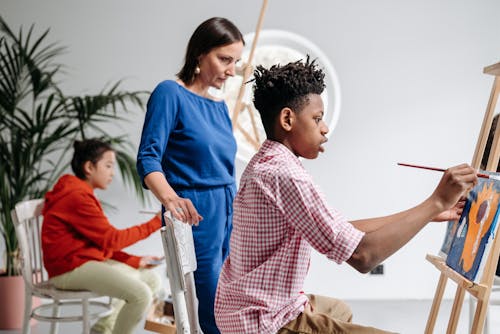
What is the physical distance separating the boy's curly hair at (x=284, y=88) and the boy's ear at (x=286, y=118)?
0.04 ft

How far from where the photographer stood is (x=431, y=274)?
438 cm

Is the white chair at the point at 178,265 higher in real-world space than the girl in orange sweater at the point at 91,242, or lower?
higher

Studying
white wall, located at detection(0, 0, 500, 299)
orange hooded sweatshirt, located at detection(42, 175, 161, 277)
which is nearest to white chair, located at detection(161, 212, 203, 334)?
orange hooded sweatshirt, located at detection(42, 175, 161, 277)

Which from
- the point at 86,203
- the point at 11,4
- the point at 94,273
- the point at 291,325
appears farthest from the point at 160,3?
the point at 291,325

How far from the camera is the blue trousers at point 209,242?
1872 mm

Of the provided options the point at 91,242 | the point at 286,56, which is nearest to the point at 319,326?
the point at 91,242

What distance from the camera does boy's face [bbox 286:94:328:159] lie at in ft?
4.87

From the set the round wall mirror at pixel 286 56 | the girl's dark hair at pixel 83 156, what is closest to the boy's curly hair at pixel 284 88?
the girl's dark hair at pixel 83 156

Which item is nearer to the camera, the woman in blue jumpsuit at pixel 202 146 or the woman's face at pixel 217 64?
the woman in blue jumpsuit at pixel 202 146

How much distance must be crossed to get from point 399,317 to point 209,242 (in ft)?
7.67

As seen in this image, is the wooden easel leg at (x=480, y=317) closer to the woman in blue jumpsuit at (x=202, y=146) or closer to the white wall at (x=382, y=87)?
the woman in blue jumpsuit at (x=202, y=146)

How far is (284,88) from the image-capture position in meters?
1.49

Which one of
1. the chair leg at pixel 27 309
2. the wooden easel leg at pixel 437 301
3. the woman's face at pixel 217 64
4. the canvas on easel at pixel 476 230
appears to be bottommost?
the chair leg at pixel 27 309

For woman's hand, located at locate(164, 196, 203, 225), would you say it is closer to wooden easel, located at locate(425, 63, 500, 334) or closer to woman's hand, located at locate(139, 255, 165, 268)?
wooden easel, located at locate(425, 63, 500, 334)
